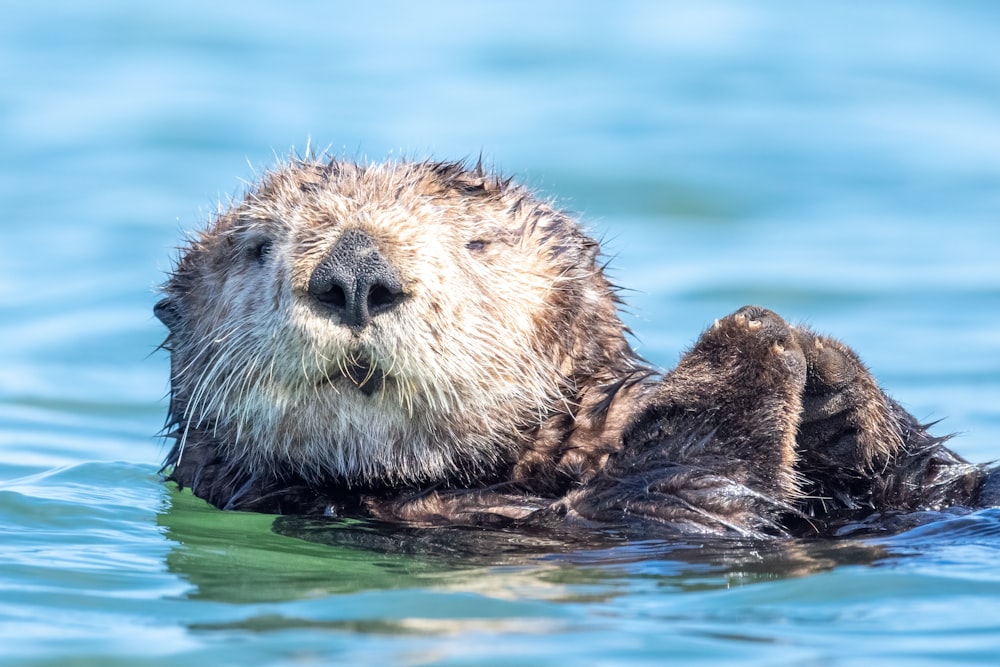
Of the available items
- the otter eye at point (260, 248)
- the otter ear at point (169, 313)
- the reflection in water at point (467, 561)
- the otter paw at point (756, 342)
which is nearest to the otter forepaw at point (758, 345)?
the otter paw at point (756, 342)

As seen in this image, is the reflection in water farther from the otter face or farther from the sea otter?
the otter face

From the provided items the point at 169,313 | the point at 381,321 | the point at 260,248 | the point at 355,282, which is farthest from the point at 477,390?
the point at 169,313

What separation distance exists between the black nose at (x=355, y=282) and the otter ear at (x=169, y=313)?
1.34 meters

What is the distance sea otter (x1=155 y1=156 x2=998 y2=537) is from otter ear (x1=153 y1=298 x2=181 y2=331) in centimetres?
4

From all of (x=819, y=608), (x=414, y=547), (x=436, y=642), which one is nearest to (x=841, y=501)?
(x=819, y=608)

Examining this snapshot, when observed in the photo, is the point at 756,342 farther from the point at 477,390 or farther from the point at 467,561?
the point at 467,561

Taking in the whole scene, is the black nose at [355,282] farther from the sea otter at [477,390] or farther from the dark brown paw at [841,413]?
the dark brown paw at [841,413]

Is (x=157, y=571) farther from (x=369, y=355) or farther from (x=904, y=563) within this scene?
(x=904, y=563)

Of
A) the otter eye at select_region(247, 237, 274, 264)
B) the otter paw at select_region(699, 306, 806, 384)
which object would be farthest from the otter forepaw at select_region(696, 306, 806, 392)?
the otter eye at select_region(247, 237, 274, 264)

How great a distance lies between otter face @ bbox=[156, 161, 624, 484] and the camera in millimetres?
4672

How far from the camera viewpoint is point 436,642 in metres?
3.94

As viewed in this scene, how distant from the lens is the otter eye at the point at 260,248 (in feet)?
17.1

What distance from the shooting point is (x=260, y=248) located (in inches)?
207

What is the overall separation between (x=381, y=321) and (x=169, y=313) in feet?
4.98
